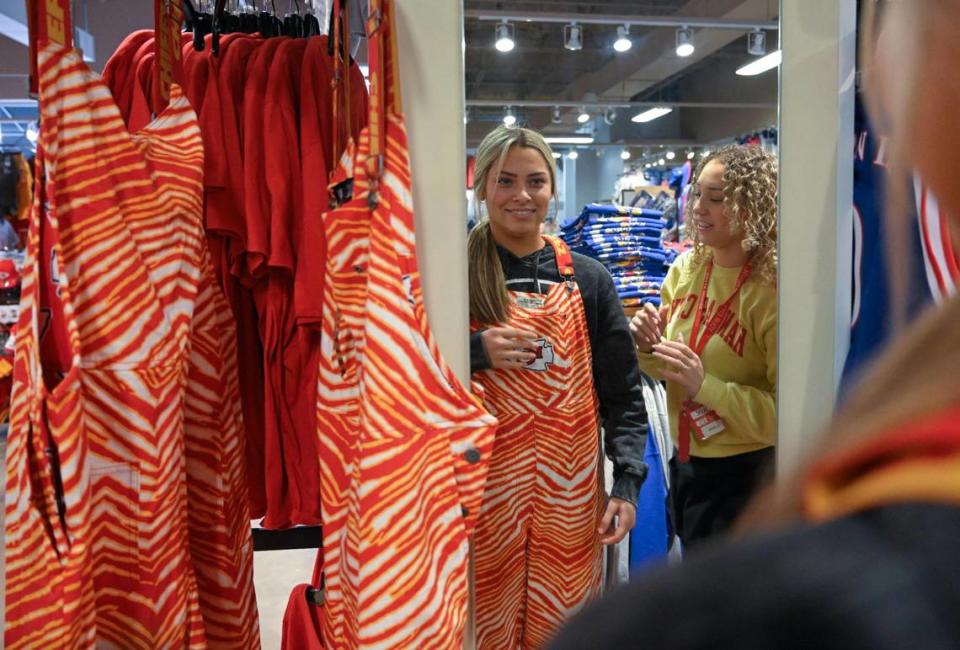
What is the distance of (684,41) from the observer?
4.16 feet

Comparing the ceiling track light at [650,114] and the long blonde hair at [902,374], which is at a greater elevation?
the ceiling track light at [650,114]

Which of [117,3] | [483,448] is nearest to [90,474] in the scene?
[483,448]

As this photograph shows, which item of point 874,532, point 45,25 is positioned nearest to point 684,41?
point 45,25

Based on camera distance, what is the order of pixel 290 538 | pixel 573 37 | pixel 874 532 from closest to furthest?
1. pixel 874 532
2. pixel 573 37
3. pixel 290 538

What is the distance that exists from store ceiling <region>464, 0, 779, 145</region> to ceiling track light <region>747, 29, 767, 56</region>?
0.01 meters

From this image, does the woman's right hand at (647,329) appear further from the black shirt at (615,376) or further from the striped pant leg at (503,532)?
the striped pant leg at (503,532)

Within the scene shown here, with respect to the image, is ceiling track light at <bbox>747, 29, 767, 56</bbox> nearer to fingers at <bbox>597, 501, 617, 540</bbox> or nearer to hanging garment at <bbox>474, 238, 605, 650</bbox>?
hanging garment at <bbox>474, 238, 605, 650</bbox>

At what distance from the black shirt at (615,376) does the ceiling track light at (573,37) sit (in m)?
0.38

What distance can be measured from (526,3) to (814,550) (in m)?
1.15

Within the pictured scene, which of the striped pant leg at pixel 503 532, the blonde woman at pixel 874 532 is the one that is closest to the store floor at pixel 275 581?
the striped pant leg at pixel 503 532

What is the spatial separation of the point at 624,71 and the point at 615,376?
0.58 metres

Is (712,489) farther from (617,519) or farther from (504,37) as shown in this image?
(504,37)

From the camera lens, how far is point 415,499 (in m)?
0.89

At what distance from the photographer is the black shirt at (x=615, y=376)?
1.26m
